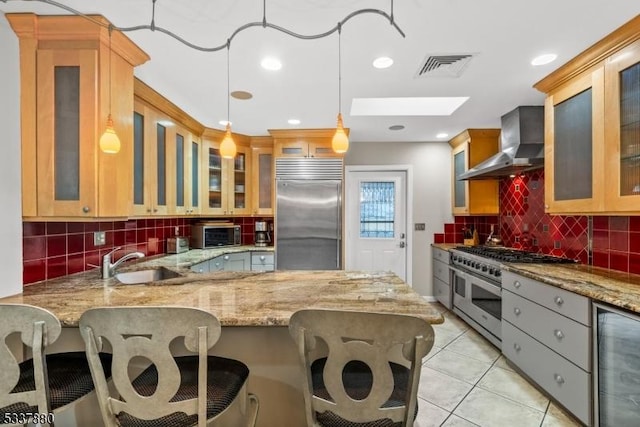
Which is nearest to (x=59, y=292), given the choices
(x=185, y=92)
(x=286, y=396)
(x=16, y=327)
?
(x=16, y=327)

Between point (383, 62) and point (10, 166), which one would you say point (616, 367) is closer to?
point (383, 62)

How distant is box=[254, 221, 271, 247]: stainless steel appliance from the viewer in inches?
178

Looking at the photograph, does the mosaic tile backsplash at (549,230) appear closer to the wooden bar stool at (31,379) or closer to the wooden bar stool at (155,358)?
the wooden bar stool at (155,358)

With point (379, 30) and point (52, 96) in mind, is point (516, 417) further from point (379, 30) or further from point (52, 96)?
point (52, 96)

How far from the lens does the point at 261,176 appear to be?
4.46 m

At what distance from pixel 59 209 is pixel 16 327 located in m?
0.96

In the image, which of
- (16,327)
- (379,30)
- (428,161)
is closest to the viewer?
(16,327)

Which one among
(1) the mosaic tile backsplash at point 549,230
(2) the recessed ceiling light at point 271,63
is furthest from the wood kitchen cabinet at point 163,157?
(1) the mosaic tile backsplash at point 549,230

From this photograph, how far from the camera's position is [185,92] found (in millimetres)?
2836

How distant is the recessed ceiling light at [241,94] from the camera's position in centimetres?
281

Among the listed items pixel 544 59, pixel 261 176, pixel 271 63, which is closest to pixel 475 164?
pixel 544 59

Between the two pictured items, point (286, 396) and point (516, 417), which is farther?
point (516, 417)

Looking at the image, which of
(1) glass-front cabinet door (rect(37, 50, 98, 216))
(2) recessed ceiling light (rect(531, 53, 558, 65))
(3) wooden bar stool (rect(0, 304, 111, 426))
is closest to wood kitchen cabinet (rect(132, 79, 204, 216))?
(1) glass-front cabinet door (rect(37, 50, 98, 216))

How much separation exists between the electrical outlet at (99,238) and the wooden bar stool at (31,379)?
1.45 meters
